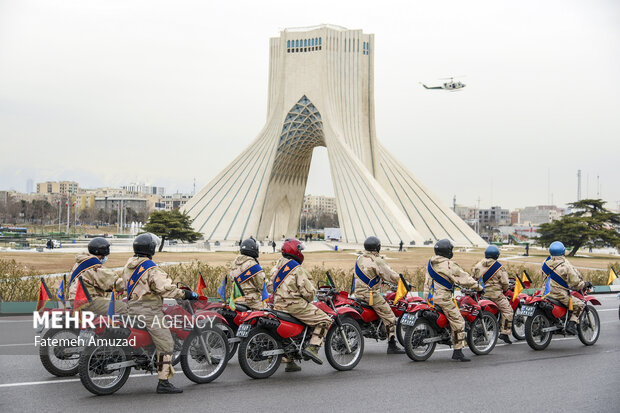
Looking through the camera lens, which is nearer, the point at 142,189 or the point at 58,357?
the point at 58,357

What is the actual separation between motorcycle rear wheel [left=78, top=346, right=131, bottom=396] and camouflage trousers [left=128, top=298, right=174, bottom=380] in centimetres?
34

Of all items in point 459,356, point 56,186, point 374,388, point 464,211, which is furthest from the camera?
point 464,211

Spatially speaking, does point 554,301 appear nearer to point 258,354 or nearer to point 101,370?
point 258,354

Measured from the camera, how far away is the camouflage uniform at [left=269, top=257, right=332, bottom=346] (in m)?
6.41

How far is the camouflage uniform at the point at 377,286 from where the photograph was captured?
25.0 ft

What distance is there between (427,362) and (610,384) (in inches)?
84.5

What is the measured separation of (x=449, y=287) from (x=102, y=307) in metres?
4.34

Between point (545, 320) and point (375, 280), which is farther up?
point (375, 280)

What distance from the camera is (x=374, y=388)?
19.6 ft

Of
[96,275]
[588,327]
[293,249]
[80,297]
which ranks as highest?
[293,249]

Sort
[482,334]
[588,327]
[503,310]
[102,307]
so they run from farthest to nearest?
[588,327] → [503,310] → [482,334] → [102,307]

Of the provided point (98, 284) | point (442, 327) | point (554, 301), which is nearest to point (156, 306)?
point (98, 284)

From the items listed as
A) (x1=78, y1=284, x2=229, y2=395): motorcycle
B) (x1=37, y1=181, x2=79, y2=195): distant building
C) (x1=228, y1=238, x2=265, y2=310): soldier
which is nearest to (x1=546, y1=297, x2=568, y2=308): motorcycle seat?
(x1=228, y1=238, x2=265, y2=310): soldier

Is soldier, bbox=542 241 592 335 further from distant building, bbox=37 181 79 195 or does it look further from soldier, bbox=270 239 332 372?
distant building, bbox=37 181 79 195
